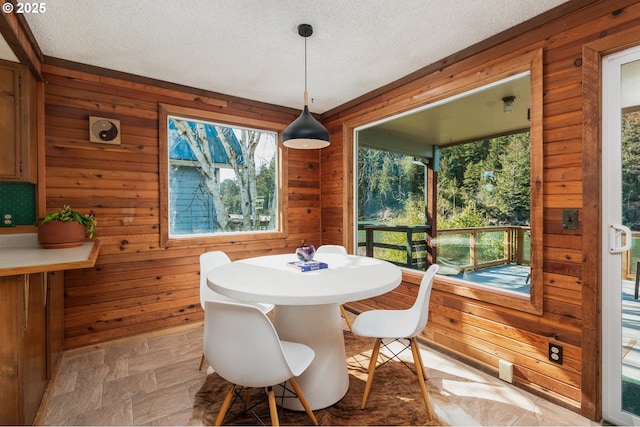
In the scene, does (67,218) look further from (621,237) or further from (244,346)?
(621,237)

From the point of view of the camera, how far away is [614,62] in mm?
1801

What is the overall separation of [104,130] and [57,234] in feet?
3.45

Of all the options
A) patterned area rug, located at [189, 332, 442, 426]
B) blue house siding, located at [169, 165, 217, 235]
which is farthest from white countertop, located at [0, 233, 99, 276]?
patterned area rug, located at [189, 332, 442, 426]

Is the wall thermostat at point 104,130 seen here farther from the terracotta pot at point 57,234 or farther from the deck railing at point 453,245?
the deck railing at point 453,245

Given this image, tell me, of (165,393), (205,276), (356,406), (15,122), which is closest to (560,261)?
(356,406)

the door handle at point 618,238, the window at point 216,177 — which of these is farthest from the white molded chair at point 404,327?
the window at point 216,177

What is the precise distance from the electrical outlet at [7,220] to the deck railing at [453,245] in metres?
3.22

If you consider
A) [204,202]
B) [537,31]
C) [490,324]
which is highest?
[537,31]

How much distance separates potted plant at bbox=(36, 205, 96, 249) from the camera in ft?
7.36

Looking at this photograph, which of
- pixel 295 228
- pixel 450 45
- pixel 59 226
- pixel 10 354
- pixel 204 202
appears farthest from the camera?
pixel 295 228

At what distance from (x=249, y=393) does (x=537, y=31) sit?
2995mm

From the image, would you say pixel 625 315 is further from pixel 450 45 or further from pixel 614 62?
pixel 450 45

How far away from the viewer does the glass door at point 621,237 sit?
5.79 feet

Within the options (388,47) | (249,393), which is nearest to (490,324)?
(249,393)
